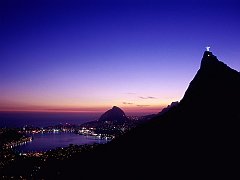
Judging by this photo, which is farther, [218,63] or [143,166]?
[218,63]

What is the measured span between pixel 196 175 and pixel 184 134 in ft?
4.52

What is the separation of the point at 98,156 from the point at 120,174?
4.38ft

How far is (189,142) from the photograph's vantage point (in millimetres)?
7312

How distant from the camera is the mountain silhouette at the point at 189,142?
6.68 meters

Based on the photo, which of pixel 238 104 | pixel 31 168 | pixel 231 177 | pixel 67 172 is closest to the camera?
pixel 231 177

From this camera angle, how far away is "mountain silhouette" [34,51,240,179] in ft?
21.9

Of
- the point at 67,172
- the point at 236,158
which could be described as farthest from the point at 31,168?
the point at 236,158

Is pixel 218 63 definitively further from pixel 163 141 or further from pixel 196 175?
pixel 196 175

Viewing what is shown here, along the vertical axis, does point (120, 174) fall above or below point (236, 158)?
below

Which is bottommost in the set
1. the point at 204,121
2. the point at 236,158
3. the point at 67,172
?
the point at 67,172

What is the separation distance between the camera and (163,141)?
780 centimetres

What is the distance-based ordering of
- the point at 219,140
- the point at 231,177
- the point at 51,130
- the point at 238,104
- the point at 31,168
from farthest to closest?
the point at 51,130
the point at 31,168
the point at 238,104
the point at 219,140
the point at 231,177

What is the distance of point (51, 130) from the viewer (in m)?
191

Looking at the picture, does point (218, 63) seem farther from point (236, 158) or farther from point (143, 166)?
point (143, 166)
